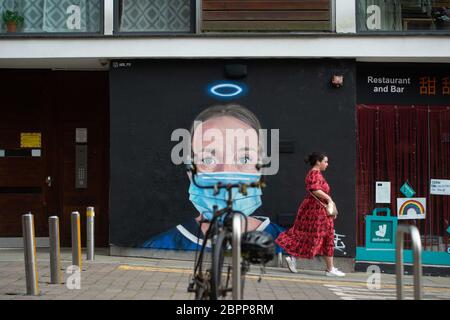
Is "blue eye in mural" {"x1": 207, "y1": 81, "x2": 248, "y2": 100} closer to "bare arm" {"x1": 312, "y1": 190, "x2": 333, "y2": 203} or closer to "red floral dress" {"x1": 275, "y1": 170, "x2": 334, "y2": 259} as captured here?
"red floral dress" {"x1": 275, "y1": 170, "x2": 334, "y2": 259}

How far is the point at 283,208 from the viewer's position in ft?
34.0

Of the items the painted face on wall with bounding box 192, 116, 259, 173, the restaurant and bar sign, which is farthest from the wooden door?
the restaurant and bar sign

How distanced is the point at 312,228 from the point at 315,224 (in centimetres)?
9

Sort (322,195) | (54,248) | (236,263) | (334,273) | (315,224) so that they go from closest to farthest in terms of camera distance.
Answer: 1. (236,263)
2. (54,248)
3. (322,195)
4. (315,224)
5. (334,273)

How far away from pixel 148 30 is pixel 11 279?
446 centimetres

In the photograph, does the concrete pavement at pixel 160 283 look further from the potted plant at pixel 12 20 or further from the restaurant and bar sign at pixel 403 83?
the potted plant at pixel 12 20

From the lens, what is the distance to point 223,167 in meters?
10.4

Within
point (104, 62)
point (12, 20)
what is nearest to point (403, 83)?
point (104, 62)

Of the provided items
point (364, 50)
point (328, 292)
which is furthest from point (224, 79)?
point (328, 292)

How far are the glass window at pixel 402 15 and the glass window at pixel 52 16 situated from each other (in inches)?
168

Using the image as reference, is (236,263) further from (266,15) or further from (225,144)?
(266,15)

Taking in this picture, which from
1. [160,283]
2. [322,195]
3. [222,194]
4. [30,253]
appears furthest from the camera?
[222,194]

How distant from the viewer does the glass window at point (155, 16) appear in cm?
1060

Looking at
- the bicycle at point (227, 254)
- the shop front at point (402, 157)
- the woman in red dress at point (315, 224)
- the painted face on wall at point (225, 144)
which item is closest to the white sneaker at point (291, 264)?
the woman in red dress at point (315, 224)
